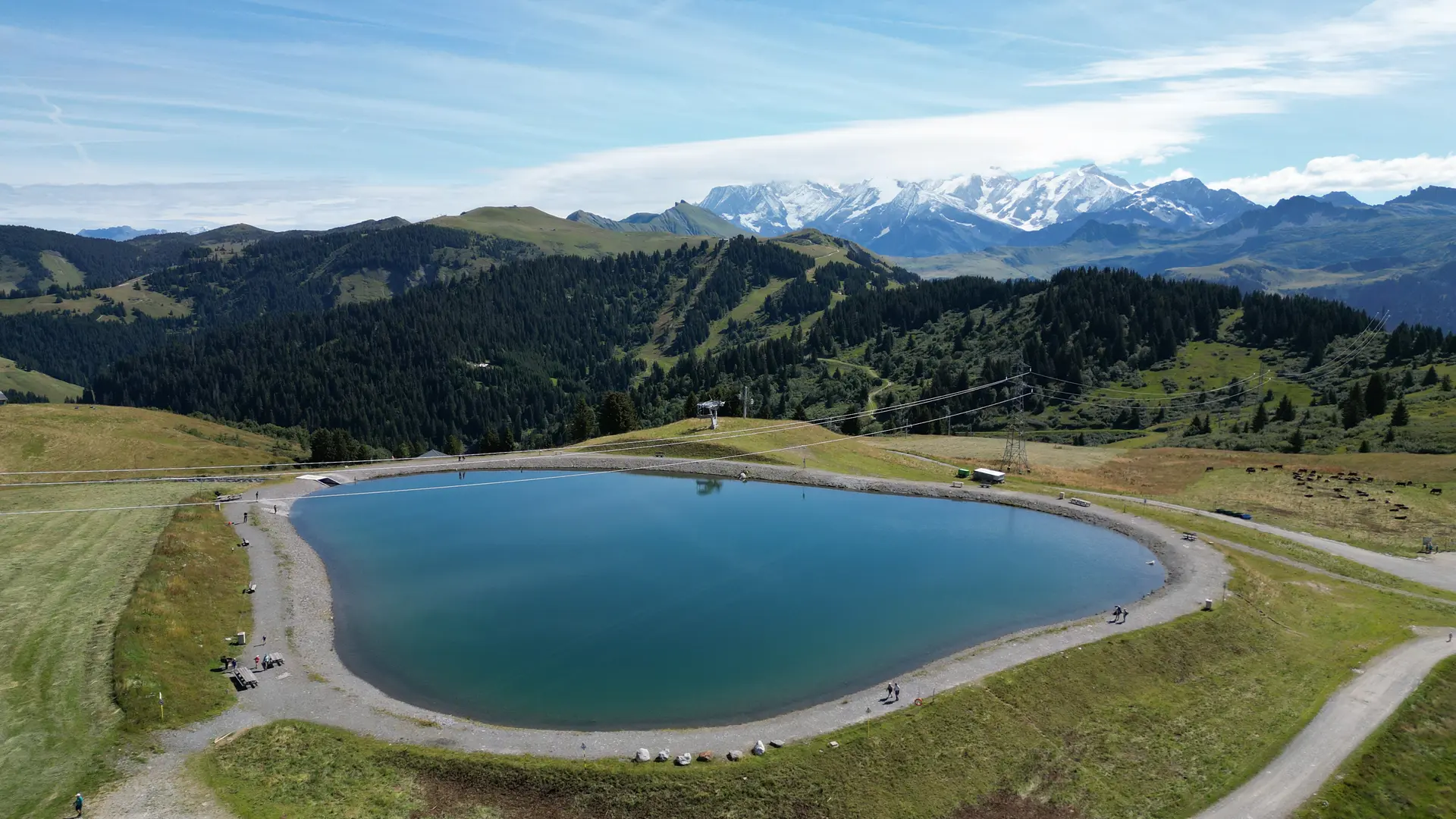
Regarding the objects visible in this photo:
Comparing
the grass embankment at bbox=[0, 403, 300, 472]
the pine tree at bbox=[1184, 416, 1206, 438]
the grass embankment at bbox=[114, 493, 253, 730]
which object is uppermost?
the grass embankment at bbox=[0, 403, 300, 472]

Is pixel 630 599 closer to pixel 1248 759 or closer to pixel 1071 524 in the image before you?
pixel 1248 759

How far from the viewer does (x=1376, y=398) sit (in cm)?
14838

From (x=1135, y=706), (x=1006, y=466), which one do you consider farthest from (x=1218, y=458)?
(x=1135, y=706)

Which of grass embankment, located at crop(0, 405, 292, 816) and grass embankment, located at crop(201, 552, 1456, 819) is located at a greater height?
grass embankment, located at crop(0, 405, 292, 816)

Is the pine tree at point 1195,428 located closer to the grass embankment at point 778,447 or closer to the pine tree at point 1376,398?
the pine tree at point 1376,398

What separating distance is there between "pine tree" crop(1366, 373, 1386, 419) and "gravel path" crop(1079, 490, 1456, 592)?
91.9 meters

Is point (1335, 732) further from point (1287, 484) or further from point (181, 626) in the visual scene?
point (181, 626)

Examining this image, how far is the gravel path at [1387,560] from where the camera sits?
68438 millimetres

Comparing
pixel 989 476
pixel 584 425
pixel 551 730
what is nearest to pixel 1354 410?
pixel 989 476

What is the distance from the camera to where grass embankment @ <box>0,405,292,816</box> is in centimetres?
3816

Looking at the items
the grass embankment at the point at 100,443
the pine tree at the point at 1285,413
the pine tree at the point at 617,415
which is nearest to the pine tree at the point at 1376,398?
the pine tree at the point at 1285,413

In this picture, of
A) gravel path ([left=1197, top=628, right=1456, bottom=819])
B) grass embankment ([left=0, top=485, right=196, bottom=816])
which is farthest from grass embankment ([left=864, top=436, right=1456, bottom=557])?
grass embankment ([left=0, top=485, right=196, bottom=816])

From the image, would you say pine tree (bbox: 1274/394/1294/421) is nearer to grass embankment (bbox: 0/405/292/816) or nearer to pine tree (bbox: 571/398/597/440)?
pine tree (bbox: 571/398/597/440)

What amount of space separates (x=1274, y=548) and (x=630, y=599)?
209ft
